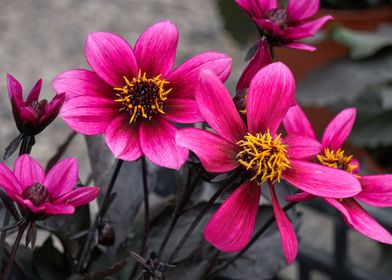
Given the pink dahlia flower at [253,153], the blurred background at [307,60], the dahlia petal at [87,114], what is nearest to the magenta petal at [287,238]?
the pink dahlia flower at [253,153]

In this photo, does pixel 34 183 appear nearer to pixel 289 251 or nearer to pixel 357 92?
pixel 289 251

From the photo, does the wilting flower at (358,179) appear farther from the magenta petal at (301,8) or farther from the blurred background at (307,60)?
the blurred background at (307,60)

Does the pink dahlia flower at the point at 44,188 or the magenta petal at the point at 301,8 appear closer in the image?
the pink dahlia flower at the point at 44,188

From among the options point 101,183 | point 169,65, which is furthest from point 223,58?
point 101,183

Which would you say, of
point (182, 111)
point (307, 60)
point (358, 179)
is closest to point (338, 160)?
point (358, 179)

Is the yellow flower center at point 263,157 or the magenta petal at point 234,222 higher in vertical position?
the yellow flower center at point 263,157

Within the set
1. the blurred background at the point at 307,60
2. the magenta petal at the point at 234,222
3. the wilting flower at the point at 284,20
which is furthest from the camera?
the blurred background at the point at 307,60

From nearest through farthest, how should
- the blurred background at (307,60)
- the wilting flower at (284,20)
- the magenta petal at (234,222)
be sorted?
the magenta petal at (234,222) → the wilting flower at (284,20) → the blurred background at (307,60)
